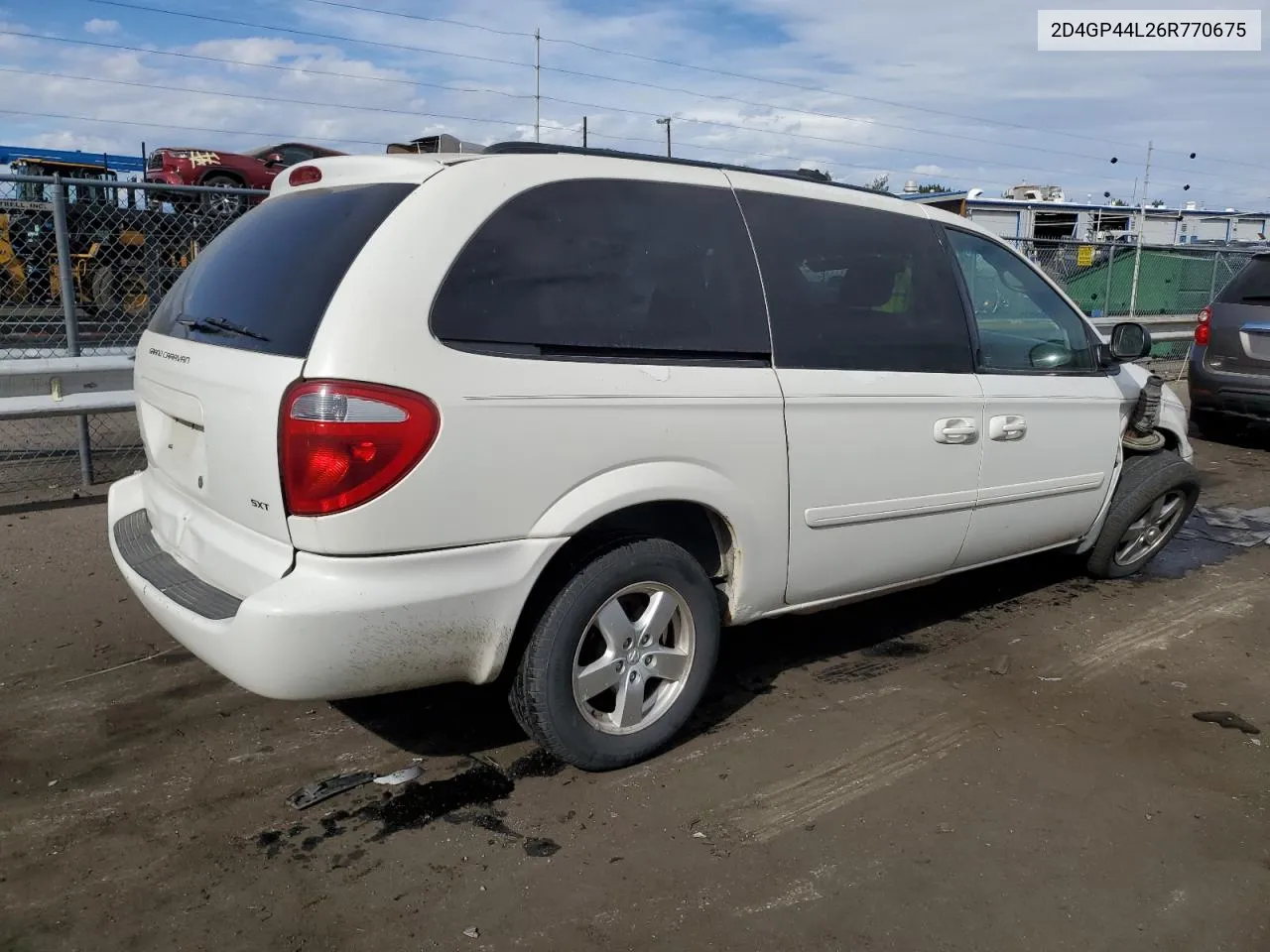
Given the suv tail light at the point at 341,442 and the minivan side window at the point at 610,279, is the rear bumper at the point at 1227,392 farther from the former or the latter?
the suv tail light at the point at 341,442

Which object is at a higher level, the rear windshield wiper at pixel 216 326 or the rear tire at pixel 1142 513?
the rear windshield wiper at pixel 216 326

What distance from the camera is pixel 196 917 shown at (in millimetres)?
2559

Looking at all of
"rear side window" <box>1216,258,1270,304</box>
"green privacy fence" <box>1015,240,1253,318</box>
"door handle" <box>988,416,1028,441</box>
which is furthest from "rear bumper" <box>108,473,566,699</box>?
"green privacy fence" <box>1015,240,1253,318</box>

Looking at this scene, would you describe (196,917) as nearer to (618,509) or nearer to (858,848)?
(618,509)

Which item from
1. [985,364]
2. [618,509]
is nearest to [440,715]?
[618,509]

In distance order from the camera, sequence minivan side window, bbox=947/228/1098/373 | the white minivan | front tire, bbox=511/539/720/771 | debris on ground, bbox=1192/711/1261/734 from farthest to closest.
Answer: minivan side window, bbox=947/228/1098/373 → debris on ground, bbox=1192/711/1261/734 → front tire, bbox=511/539/720/771 → the white minivan

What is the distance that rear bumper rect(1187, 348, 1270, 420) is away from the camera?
8.70 meters

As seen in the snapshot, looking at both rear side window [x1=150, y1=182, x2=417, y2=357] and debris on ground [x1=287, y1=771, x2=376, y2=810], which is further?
debris on ground [x1=287, y1=771, x2=376, y2=810]

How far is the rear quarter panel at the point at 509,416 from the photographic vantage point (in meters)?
2.66

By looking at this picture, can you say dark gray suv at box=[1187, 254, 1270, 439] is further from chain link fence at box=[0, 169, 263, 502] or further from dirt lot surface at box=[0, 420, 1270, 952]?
chain link fence at box=[0, 169, 263, 502]

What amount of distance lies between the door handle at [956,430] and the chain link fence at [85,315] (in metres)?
4.47

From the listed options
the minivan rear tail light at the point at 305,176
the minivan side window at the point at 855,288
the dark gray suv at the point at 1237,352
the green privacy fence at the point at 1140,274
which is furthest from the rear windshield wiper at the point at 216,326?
the green privacy fence at the point at 1140,274

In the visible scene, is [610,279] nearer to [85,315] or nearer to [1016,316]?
[1016,316]

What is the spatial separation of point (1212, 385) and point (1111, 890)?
25.0 feet
